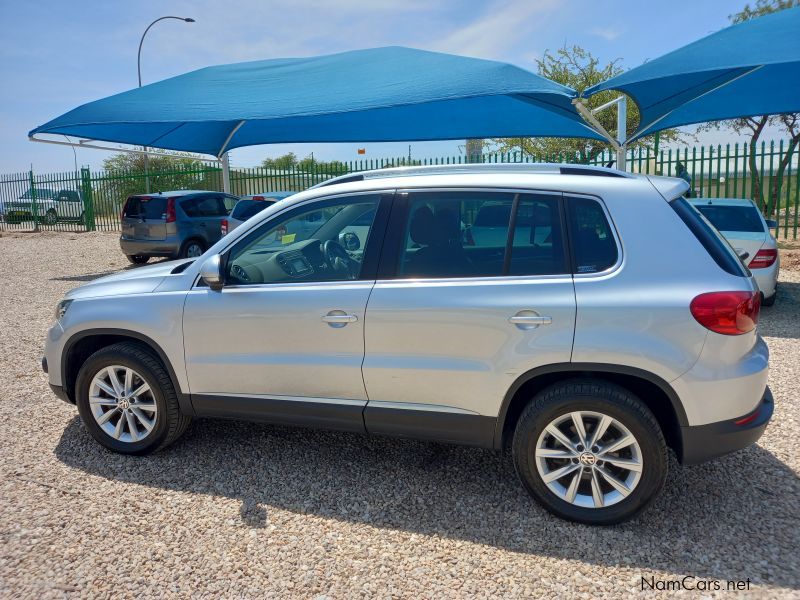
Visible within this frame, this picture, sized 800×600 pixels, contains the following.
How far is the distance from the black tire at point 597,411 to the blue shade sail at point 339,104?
18.7 feet

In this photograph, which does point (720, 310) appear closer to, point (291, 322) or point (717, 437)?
point (717, 437)

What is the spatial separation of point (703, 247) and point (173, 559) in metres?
2.90

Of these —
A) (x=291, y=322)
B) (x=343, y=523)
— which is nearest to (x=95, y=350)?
(x=291, y=322)

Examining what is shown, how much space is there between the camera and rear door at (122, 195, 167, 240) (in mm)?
12938

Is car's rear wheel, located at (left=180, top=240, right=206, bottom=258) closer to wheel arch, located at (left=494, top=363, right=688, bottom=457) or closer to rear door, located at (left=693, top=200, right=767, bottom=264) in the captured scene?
rear door, located at (left=693, top=200, right=767, bottom=264)

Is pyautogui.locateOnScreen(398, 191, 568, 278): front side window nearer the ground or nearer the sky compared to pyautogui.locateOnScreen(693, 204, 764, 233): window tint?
nearer the sky

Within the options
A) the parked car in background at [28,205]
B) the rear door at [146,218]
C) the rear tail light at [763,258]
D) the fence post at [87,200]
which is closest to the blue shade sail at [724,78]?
the rear tail light at [763,258]

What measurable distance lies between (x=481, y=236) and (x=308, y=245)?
3.54 feet

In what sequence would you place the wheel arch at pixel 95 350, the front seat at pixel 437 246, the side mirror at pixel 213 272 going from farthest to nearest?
the wheel arch at pixel 95 350
the side mirror at pixel 213 272
the front seat at pixel 437 246

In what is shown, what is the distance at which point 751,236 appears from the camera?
7895mm

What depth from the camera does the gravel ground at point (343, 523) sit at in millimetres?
2713

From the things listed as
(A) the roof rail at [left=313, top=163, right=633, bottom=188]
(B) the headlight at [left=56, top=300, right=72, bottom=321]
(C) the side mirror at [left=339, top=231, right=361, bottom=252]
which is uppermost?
(A) the roof rail at [left=313, top=163, right=633, bottom=188]

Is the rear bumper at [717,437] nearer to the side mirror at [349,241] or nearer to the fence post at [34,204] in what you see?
the side mirror at [349,241]

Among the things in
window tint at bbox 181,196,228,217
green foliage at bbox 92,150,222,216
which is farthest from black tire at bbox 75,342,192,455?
green foliage at bbox 92,150,222,216
